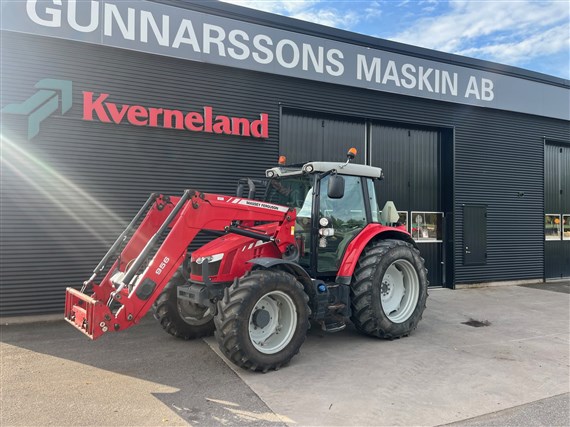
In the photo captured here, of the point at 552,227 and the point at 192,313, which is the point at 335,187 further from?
the point at 552,227

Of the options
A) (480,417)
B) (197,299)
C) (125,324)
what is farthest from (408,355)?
(125,324)

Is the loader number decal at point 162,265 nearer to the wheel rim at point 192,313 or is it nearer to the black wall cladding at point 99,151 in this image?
the wheel rim at point 192,313

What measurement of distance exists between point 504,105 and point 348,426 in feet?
33.4

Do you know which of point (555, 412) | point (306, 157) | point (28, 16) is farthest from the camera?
point (306, 157)

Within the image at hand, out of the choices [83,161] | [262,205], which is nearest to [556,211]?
[262,205]

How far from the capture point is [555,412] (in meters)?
3.71

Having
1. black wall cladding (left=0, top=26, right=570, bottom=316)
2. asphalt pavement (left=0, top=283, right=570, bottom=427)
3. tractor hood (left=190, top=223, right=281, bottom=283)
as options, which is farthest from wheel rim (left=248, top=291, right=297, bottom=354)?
black wall cladding (left=0, top=26, right=570, bottom=316)

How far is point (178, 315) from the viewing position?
5.41 m

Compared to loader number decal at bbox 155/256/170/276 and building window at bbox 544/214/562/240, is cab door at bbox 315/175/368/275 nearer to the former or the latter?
loader number decal at bbox 155/256/170/276

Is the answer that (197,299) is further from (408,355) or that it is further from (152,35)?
(152,35)

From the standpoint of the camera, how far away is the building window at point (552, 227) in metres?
11.6

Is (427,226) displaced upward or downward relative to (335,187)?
downward

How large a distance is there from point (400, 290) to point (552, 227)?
8322mm

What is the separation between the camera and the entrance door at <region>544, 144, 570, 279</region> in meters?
11.6
